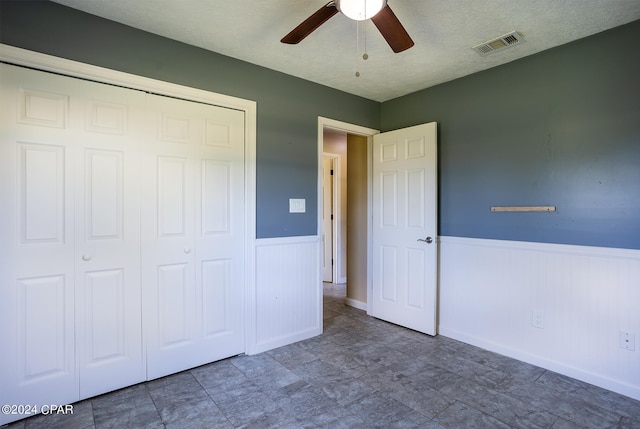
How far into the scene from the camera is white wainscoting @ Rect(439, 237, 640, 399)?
2223 mm

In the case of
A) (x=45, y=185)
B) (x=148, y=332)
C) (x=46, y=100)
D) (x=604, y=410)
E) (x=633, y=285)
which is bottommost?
(x=604, y=410)

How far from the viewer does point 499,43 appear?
95.6 inches

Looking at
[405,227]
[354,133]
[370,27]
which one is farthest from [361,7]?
[405,227]

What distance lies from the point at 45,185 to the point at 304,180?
190 cm

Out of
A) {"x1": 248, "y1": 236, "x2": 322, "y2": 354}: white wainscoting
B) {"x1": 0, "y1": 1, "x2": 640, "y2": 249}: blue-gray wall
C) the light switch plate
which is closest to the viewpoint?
{"x1": 0, "y1": 1, "x2": 640, "y2": 249}: blue-gray wall

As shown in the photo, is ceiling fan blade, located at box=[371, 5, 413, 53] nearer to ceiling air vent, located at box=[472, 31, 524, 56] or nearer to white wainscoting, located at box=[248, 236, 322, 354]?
ceiling air vent, located at box=[472, 31, 524, 56]

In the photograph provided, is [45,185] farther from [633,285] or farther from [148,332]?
[633,285]

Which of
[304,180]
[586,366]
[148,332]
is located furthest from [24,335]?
→ [586,366]

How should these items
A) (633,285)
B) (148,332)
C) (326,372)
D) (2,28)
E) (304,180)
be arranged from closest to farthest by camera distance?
(2,28)
(633,285)
(148,332)
(326,372)
(304,180)

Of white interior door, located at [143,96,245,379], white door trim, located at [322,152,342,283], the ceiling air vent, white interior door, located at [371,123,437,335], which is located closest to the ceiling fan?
the ceiling air vent

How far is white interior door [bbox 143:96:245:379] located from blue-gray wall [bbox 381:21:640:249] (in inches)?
80.8

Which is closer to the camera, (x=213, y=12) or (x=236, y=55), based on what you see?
(x=213, y=12)

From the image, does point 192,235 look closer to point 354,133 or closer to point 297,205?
point 297,205

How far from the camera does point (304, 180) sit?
311cm
